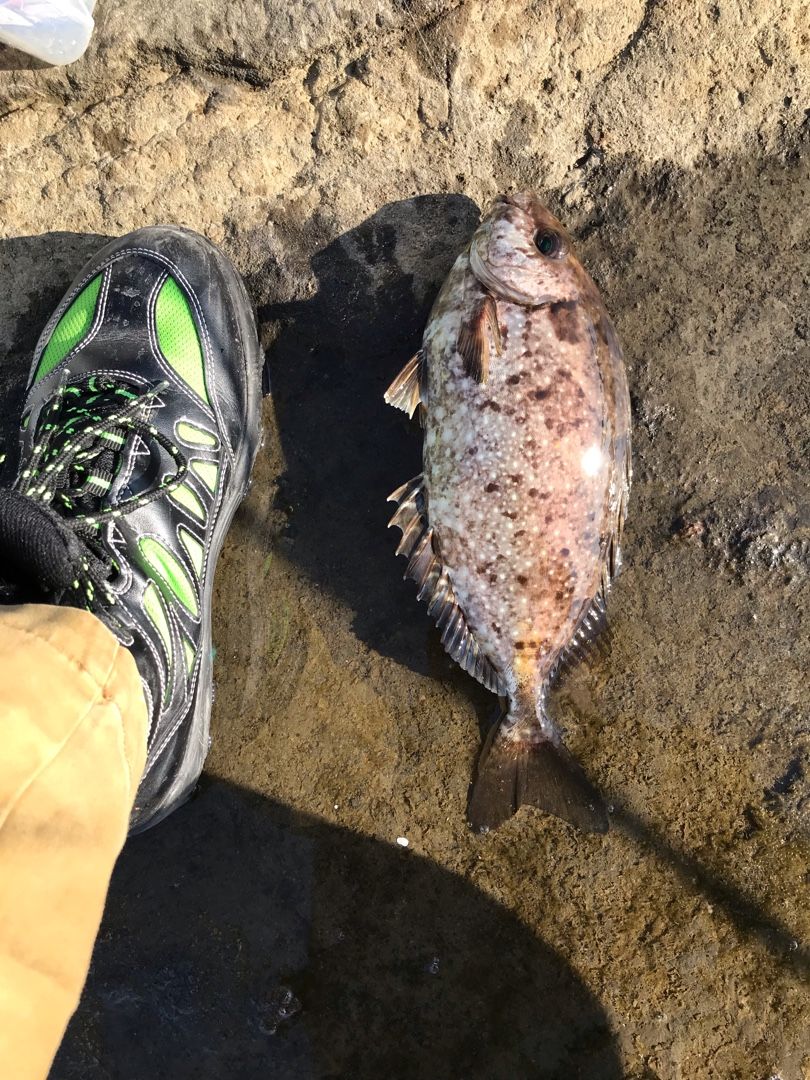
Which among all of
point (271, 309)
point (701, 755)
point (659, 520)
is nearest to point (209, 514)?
point (271, 309)

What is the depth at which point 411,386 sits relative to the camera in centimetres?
298

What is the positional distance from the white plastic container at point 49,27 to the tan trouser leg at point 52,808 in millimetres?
2544

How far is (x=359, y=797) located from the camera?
3.13 metres

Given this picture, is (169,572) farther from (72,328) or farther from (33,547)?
(72,328)

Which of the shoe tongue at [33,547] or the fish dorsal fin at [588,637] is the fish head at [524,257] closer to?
the fish dorsal fin at [588,637]

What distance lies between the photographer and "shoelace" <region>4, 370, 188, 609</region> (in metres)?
2.54

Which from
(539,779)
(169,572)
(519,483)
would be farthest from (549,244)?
(539,779)

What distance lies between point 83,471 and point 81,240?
120 centimetres

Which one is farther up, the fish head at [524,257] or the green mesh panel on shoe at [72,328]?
the fish head at [524,257]

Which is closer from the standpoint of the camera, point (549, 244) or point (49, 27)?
point (549, 244)

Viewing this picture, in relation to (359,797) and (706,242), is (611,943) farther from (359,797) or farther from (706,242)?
(706,242)

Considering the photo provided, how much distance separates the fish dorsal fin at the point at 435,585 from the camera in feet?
9.88

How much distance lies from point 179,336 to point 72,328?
0.45m

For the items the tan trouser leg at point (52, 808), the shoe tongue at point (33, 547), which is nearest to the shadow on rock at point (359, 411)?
the shoe tongue at point (33, 547)
